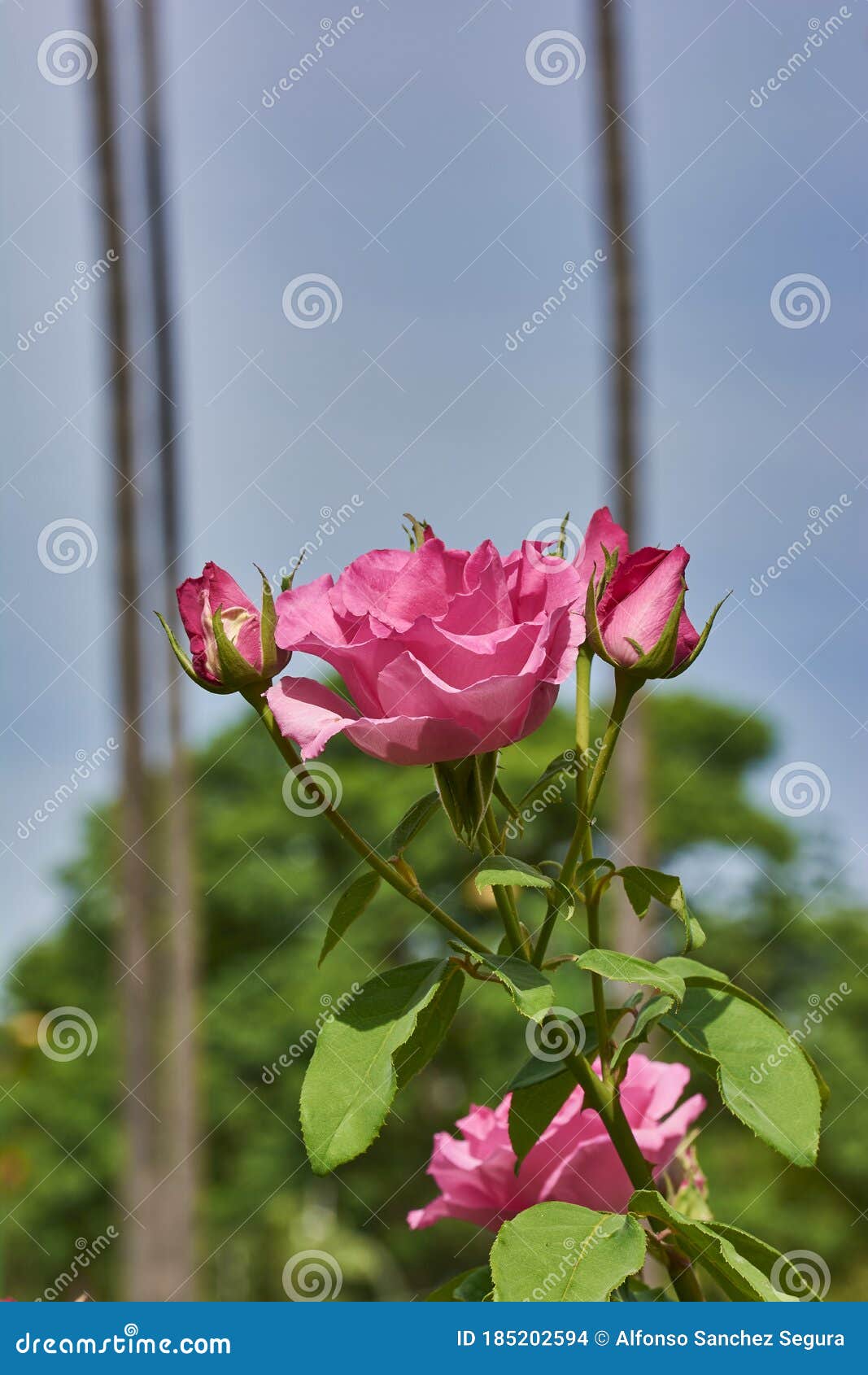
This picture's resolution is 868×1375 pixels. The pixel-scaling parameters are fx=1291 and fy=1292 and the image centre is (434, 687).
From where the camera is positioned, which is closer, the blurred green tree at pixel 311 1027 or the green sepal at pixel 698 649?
the green sepal at pixel 698 649

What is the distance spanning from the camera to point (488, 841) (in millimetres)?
717

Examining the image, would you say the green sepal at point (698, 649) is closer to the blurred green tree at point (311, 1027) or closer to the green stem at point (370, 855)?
the green stem at point (370, 855)

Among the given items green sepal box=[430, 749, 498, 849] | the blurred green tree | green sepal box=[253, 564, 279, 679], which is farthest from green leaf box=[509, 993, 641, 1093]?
the blurred green tree

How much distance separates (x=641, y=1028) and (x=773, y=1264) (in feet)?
0.48

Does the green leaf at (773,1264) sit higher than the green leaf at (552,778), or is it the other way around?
the green leaf at (552,778)

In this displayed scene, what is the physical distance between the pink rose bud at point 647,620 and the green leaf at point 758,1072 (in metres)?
0.19

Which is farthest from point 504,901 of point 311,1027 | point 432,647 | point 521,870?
point 311,1027

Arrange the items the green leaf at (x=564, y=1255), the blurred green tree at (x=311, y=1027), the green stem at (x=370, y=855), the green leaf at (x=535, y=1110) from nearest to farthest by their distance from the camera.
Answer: the green leaf at (x=564, y=1255) → the green stem at (x=370, y=855) → the green leaf at (x=535, y=1110) → the blurred green tree at (x=311, y=1027)

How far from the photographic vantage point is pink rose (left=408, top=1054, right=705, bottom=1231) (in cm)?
76

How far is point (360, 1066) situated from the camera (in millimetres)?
665

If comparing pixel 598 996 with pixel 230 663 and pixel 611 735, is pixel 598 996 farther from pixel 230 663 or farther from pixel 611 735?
pixel 230 663

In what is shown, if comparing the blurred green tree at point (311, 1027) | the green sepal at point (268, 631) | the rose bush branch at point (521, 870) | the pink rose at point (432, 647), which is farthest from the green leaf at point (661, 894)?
the blurred green tree at point (311, 1027)

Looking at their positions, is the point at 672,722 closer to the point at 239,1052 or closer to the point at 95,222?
the point at 239,1052

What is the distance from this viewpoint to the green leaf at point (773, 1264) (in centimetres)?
65
